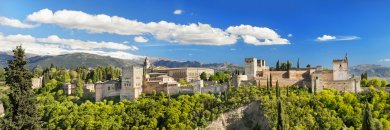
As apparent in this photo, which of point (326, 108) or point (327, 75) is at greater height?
point (327, 75)

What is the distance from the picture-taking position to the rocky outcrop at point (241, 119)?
57.0m

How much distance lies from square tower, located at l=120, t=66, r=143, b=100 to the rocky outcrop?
47.8 feet

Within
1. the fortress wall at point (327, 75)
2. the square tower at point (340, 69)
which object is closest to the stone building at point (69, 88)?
the fortress wall at point (327, 75)

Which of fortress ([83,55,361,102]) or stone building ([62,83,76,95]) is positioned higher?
fortress ([83,55,361,102])

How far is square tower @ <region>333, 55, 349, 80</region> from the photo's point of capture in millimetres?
63219

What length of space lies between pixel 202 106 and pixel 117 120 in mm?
11951

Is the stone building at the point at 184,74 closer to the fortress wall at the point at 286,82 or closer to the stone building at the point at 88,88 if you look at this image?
the stone building at the point at 88,88

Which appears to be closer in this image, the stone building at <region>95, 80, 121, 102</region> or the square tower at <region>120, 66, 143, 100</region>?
the square tower at <region>120, 66, 143, 100</region>

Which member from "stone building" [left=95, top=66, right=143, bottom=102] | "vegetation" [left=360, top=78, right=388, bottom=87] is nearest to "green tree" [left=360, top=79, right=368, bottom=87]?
"vegetation" [left=360, top=78, right=388, bottom=87]

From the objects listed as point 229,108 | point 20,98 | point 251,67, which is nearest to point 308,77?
point 251,67

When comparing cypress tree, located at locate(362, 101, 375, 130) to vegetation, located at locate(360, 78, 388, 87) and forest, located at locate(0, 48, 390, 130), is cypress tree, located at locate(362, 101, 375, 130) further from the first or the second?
vegetation, located at locate(360, 78, 388, 87)

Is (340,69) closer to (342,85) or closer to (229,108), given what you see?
(342,85)

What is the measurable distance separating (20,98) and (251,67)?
5297cm

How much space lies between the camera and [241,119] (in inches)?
2292
